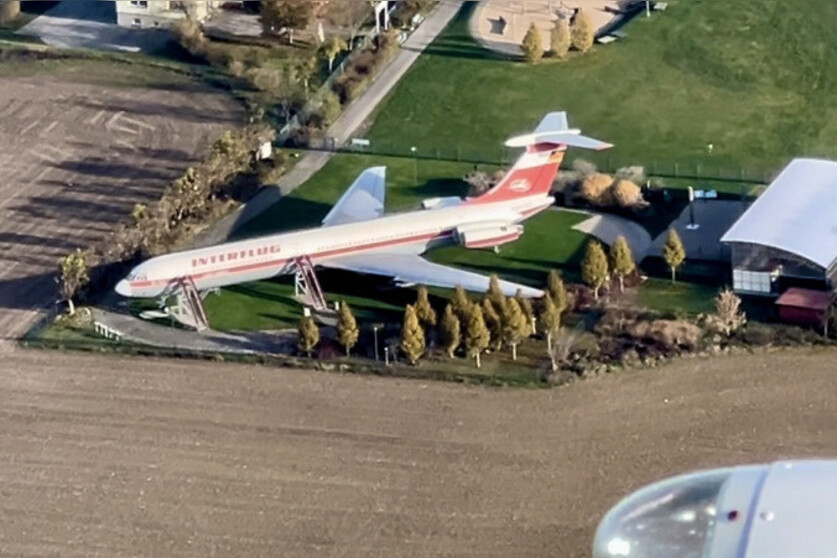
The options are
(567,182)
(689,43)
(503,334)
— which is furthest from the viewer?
(689,43)

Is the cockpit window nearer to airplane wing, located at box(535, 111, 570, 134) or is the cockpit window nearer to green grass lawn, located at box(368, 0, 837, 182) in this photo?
airplane wing, located at box(535, 111, 570, 134)

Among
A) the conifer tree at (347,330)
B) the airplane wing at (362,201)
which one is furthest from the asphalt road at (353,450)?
the airplane wing at (362,201)

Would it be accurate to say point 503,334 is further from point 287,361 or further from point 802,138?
point 802,138

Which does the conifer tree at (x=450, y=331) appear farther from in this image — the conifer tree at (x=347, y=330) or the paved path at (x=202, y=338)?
the paved path at (x=202, y=338)

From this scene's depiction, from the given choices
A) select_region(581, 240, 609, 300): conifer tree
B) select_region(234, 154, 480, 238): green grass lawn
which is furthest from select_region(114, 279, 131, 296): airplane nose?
select_region(581, 240, 609, 300): conifer tree

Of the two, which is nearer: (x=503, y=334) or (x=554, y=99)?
(x=503, y=334)

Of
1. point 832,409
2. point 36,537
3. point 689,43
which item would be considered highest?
point 689,43

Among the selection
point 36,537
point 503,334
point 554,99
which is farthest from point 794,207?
point 36,537
